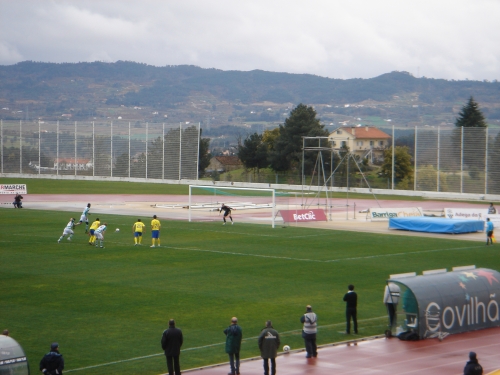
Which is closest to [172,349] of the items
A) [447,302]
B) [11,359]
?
[11,359]

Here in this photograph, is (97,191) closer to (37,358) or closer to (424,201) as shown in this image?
(424,201)

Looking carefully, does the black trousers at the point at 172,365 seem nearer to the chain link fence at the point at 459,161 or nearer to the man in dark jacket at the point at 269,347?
the man in dark jacket at the point at 269,347

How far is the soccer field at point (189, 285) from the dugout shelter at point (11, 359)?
373 centimetres

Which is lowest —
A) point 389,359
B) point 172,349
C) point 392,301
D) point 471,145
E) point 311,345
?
point 389,359

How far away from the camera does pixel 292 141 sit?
11162 centimetres

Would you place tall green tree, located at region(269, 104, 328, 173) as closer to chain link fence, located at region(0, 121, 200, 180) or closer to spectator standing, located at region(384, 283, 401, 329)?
chain link fence, located at region(0, 121, 200, 180)

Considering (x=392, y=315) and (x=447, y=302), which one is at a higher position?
(x=447, y=302)

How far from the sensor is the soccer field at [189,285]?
64.6 ft

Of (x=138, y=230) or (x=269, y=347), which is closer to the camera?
(x=269, y=347)

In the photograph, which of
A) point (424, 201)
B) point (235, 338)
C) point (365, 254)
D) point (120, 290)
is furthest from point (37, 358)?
point (424, 201)

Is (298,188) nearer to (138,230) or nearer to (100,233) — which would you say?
(138,230)

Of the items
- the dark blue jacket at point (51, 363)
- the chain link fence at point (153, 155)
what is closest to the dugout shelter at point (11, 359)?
the dark blue jacket at point (51, 363)

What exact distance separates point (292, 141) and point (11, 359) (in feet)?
326

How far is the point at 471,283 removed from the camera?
2144 centimetres
